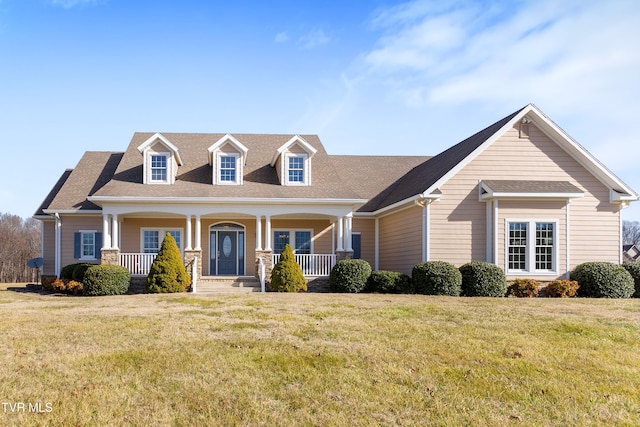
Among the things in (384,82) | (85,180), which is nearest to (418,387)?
(384,82)

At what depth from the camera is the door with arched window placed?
22.7 meters

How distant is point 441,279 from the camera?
16391 mm

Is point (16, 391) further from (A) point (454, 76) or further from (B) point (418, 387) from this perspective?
(A) point (454, 76)

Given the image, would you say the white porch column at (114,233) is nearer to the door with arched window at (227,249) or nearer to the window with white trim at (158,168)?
the window with white trim at (158,168)

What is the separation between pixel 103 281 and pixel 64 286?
7.61 feet

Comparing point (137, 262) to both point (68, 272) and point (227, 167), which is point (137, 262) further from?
point (227, 167)

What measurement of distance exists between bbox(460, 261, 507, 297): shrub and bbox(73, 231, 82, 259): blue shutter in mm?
16590

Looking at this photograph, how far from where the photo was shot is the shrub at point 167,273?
17672mm

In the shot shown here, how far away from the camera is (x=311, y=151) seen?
21.6 meters

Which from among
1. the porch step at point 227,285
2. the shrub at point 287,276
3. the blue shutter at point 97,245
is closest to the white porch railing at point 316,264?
the porch step at point 227,285

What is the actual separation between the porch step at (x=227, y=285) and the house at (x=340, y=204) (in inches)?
23.6

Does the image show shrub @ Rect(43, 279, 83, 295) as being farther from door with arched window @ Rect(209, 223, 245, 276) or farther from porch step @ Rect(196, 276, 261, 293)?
door with arched window @ Rect(209, 223, 245, 276)

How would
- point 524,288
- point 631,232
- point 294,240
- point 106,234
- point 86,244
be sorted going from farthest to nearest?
point 631,232
point 294,240
point 86,244
point 106,234
point 524,288

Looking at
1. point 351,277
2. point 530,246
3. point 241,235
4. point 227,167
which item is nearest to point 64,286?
point 241,235
